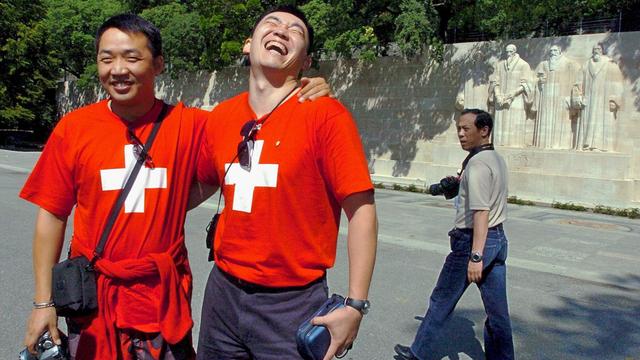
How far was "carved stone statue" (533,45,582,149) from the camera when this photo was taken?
13.3 m

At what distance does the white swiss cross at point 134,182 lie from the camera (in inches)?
91.9

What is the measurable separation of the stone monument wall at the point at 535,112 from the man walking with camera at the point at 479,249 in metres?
9.81

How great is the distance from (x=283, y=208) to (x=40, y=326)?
105 cm

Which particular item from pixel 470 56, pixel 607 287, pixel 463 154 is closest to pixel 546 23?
pixel 470 56

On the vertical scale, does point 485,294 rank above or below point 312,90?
below

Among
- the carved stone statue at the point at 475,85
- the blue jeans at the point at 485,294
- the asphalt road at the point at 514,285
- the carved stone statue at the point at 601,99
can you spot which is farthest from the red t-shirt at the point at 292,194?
the carved stone statue at the point at 475,85

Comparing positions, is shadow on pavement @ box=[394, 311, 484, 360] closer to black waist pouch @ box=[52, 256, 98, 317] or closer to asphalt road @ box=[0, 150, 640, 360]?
asphalt road @ box=[0, 150, 640, 360]

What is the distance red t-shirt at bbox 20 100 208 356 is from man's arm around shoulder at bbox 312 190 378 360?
29.6 inches

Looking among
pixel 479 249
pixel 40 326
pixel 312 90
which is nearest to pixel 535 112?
pixel 479 249

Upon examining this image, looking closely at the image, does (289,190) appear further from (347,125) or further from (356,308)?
(356,308)

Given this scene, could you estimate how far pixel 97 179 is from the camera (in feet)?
7.65

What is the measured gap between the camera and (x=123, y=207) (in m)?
2.33

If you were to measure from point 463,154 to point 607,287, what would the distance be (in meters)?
8.98

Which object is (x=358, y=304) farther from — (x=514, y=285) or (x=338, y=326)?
(x=514, y=285)
